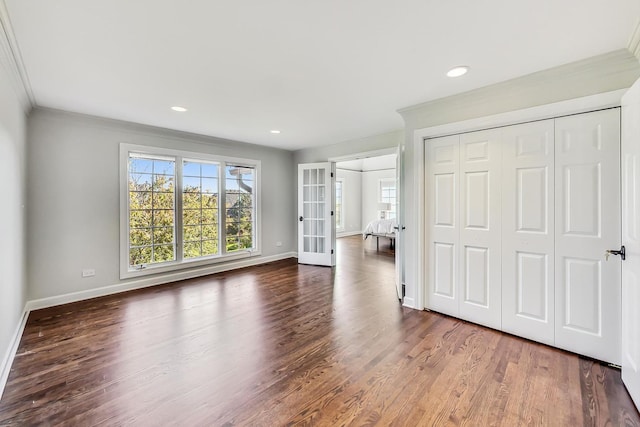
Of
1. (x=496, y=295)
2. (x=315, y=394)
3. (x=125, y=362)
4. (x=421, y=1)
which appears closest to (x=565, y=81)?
(x=421, y=1)

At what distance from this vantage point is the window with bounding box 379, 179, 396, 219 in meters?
10.2

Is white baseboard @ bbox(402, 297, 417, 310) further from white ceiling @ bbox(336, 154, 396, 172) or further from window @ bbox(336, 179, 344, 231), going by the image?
window @ bbox(336, 179, 344, 231)

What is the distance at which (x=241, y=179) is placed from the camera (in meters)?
5.54

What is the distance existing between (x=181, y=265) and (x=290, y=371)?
10.8 feet

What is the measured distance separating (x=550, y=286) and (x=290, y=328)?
2.40 meters

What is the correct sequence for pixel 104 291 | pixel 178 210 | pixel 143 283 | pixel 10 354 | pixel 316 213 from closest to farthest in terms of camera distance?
pixel 10 354, pixel 104 291, pixel 143 283, pixel 178 210, pixel 316 213

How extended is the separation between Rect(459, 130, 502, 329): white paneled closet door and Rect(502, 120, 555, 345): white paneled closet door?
69 millimetres

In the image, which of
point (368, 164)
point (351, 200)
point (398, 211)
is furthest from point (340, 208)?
point (398, 211)

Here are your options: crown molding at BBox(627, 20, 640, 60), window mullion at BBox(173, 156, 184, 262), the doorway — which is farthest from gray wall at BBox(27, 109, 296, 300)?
the doorway

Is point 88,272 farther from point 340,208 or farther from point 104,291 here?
point 340,208

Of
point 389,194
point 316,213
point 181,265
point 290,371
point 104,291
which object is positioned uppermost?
point 389,194

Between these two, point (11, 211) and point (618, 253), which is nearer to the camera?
point (618, 253)

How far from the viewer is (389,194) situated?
10430 millimetres

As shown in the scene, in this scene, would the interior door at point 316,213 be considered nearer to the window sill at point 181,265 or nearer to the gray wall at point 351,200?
the window sill at point 181,265
